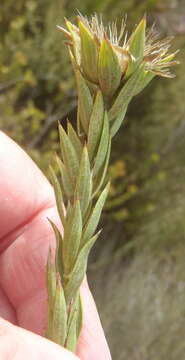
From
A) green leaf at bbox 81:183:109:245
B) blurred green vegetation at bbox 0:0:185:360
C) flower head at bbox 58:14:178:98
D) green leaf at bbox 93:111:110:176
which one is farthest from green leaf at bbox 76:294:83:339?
blurred green vegetation at bbox 0:0:185:360

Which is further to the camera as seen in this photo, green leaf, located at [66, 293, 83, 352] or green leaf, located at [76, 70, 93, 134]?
green leaf, located at [66, 293, 83, 352]

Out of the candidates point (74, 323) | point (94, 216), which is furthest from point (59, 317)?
point (94, 216)

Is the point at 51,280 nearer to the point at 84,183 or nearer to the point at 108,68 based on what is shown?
the point at 84,183

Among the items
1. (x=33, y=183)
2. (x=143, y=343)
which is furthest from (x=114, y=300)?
(x=33, y=183)

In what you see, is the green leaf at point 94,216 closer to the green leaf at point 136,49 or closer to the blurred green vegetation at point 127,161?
the green leaf at point 136,49

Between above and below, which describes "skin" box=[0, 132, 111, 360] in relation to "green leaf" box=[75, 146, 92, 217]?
below

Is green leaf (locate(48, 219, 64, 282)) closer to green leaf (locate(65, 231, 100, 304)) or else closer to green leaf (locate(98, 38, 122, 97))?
green leaf (locate(65, 231, 100, 304))
